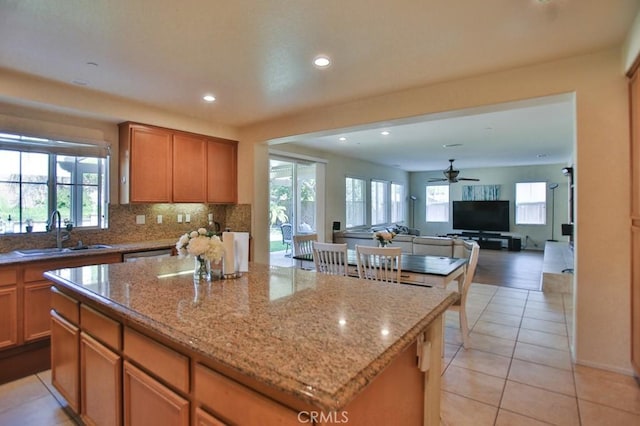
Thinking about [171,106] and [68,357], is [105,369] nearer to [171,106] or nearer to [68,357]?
[68,357]

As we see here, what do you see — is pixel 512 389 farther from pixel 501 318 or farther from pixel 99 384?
pixel 99 384

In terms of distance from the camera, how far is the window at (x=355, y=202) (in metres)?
8.31

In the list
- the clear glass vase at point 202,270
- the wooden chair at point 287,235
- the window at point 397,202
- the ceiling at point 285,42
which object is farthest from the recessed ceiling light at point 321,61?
the window at point 397,202

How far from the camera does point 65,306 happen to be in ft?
6.78

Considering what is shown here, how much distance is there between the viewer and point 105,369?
166 cm

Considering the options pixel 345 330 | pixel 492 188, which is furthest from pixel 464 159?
pixel 345 330

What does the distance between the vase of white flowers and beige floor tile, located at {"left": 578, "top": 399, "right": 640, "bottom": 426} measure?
2.46 meters

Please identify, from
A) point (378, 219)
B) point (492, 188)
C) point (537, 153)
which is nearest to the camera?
point (537, 153)

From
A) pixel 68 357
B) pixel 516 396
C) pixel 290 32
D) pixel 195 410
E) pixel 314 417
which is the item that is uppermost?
pixel 290 32

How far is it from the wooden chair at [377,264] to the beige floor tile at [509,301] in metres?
2.42

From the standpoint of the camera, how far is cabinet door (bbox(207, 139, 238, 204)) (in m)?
4.75

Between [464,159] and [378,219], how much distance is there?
9.35 ft

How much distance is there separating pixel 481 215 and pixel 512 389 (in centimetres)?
923

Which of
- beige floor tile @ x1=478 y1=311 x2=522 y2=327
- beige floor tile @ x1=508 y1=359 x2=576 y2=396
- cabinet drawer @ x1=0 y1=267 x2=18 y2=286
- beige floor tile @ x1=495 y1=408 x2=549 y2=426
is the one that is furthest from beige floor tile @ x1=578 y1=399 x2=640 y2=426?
cabinet drawer @ x1=0 y1=267 x2=18 y2=286
